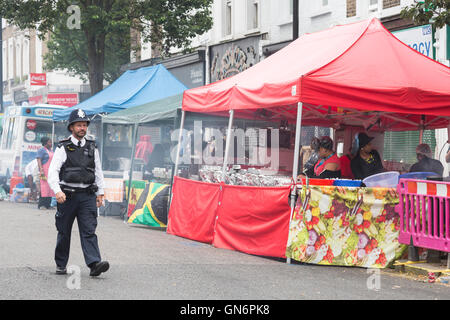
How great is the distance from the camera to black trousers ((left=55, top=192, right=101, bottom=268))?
351 inches

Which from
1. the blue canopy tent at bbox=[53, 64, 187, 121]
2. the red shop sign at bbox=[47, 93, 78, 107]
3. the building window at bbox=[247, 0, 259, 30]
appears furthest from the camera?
the red shop sign at bbox=[47, 93, 78, 107]

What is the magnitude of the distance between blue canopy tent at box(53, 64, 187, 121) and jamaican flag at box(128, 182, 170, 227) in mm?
5529

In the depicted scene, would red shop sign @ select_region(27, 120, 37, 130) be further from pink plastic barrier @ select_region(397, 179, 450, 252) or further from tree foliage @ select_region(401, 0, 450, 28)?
pink plastic barrier @ select_region(397, 179, 450, 252)

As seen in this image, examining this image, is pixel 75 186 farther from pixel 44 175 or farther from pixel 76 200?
pixel 44 175

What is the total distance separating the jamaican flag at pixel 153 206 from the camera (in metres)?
15.3

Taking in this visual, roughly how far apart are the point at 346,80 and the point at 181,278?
12.6 feet

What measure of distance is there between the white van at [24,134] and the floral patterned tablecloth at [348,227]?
1482 cm

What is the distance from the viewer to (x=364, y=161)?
41.1ft

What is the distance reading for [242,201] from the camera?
11984 mm

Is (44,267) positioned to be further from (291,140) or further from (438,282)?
(291,140)

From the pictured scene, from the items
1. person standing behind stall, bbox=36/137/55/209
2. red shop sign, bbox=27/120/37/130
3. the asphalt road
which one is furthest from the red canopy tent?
red shop sign, bbox=27/120/37/130
